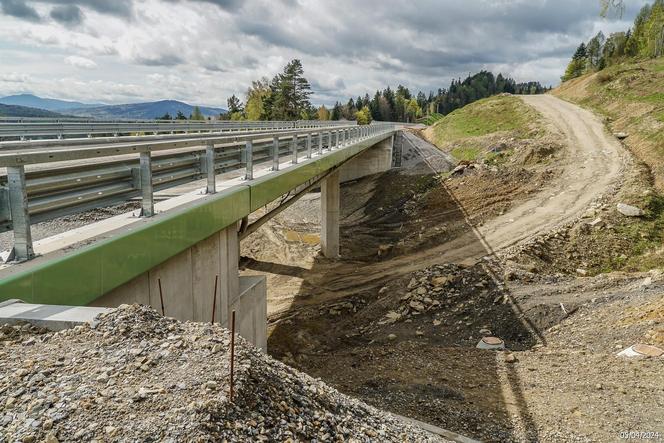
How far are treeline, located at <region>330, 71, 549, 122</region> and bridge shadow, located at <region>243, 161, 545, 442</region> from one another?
112 m

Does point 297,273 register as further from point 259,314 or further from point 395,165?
point 395,165

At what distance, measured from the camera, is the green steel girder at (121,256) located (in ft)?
12.5

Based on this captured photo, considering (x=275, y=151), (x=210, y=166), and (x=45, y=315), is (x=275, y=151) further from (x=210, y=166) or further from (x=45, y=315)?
(x=45, y=315)

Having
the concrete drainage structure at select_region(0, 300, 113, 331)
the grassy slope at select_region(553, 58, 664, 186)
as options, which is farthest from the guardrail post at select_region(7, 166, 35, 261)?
the grassy slope at select_region(553, 58, 664, 186)

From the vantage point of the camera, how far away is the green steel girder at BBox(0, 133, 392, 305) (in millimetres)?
3812

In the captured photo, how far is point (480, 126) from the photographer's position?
147ft

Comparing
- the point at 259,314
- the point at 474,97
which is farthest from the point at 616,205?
the point at 474,97

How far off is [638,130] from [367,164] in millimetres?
19865

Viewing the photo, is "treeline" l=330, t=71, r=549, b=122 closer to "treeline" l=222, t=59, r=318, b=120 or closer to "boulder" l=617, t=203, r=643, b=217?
"treeline" l=222, t=59, r=318, b=120

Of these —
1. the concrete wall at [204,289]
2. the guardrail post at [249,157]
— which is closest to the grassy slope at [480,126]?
the guardrail post at [249,157]

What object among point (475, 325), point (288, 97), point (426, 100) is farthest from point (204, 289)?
point (426, 100)

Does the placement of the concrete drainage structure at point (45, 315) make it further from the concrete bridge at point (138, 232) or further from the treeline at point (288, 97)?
the treeline at point (288, 97)

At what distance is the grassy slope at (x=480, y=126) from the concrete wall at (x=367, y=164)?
5.91 metres

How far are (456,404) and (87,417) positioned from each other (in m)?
6.81
